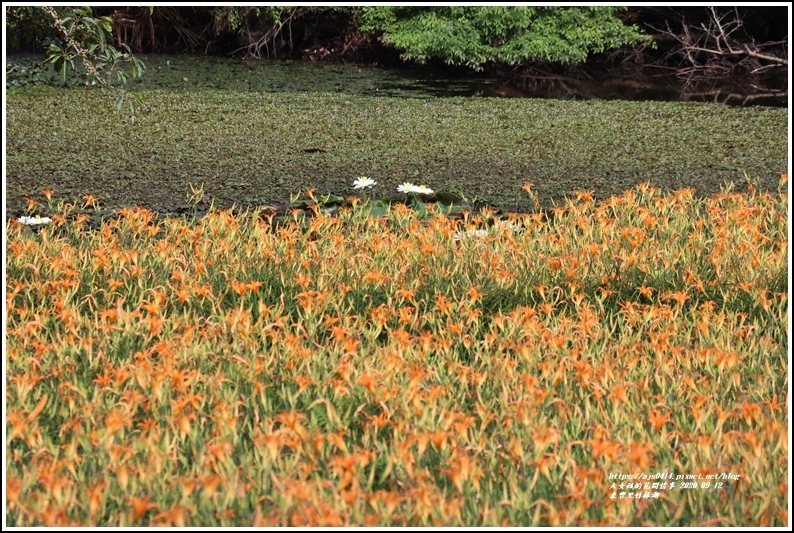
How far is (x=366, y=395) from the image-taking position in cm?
199

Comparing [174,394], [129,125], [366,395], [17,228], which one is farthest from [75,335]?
[129,125]

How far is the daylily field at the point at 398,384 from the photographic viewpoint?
5.11 feet

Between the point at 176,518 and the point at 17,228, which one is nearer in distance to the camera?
the point at 176,518

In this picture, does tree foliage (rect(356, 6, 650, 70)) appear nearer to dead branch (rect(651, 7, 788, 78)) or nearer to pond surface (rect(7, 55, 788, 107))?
pond surface (rect(7, 55, 788, 107))

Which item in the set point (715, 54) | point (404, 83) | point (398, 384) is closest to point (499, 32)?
point (404, 83)

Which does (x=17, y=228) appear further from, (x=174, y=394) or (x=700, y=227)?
(x=700, y=227)

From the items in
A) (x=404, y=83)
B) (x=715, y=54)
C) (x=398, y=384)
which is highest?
(x=715, y=54)

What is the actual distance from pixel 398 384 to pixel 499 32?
8.41 metres

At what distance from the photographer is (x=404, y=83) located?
9461 mm

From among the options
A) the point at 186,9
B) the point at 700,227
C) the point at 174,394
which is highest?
the point at 186,9

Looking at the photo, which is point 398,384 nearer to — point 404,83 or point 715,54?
point 404,83

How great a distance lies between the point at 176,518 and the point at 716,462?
922 millimetres

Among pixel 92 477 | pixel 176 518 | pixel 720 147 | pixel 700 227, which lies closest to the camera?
pixel 176 518

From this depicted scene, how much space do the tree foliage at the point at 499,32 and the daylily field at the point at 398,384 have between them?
6719mm
